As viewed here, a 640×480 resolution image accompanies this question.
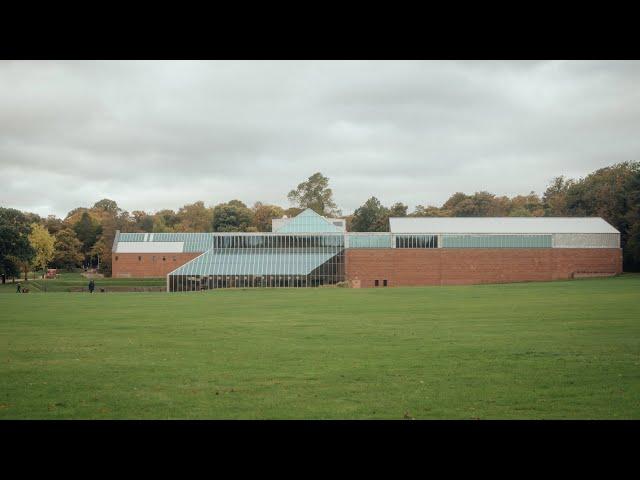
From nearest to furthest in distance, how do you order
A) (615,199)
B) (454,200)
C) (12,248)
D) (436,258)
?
(436,258) → (12,248) → (615,199) → (454,200)

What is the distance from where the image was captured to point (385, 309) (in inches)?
1224

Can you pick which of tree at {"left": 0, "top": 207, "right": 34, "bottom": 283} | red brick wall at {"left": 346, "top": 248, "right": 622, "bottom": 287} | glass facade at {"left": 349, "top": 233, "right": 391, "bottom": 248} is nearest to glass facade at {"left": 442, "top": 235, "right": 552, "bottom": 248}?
red brick wall at {"left": 346, "top": 248, "right": 622, "bottom": 287}

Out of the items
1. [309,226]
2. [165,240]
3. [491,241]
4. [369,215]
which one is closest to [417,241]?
[491,241]

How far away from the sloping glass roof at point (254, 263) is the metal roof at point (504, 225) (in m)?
10.0

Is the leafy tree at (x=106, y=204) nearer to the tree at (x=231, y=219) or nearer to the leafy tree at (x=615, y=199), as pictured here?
the tree at (x=231, y=219)

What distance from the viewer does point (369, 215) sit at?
103000 millimetres

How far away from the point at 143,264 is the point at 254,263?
26520 mm

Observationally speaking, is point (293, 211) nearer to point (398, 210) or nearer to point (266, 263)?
point (398, 210)

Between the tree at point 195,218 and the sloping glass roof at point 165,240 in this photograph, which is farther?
the tree at point 195,218

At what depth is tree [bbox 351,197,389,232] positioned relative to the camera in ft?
331

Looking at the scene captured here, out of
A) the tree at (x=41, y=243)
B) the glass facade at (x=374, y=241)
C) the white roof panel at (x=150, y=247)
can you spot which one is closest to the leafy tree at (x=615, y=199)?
the glass facade at (x=374, y=241)

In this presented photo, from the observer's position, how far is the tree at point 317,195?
122312 millimetres

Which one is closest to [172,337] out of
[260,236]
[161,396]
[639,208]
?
[161,396]
